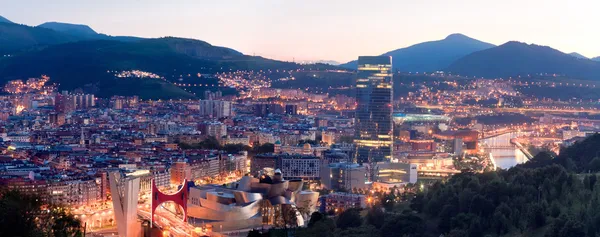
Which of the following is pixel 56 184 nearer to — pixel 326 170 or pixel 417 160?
pixel 326 170

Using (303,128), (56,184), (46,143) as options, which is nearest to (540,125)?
(303,128)

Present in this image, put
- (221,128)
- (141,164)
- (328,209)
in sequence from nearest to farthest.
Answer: (328,209) < (141,164) < (221,128)

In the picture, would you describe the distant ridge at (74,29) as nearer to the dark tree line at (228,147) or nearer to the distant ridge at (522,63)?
the distant ridge at (522,63)

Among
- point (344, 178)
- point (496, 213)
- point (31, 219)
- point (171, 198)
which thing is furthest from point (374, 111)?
point (31, 219)

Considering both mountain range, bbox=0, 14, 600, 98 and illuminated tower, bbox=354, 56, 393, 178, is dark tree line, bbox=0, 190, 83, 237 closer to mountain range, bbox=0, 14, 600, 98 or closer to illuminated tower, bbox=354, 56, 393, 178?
illuminated tower, bbox=354, 56, 393, 178

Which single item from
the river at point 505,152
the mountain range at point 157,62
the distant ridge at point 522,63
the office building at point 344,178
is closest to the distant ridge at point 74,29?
the mountain range at point 157,62

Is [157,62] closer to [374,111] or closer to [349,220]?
[374,111]
